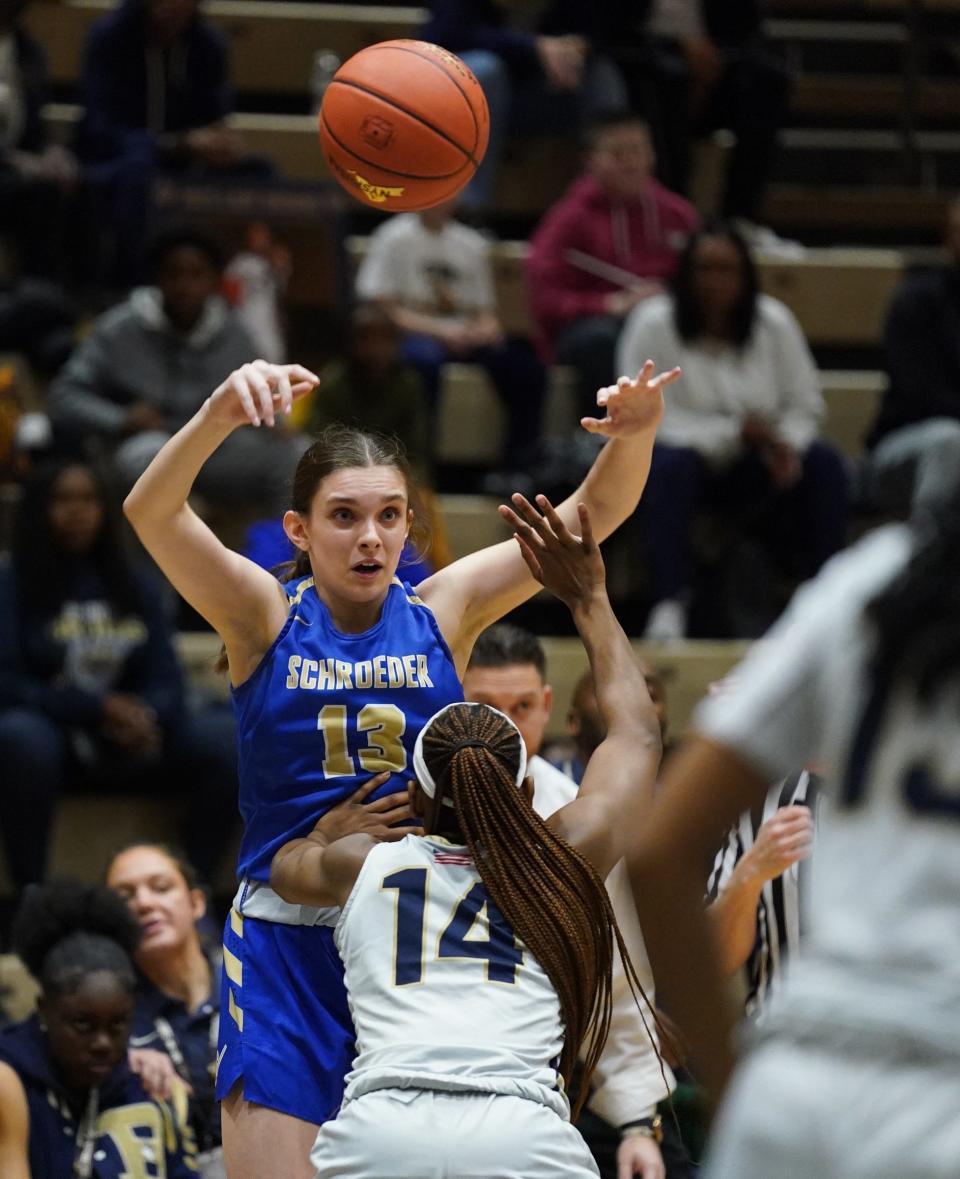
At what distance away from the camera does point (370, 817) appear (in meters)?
3.47

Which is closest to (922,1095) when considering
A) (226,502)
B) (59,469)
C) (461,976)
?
(461,976)

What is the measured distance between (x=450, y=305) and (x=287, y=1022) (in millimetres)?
5631

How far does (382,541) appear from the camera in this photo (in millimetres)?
3779

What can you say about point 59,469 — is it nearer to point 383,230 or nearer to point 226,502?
point 226,502

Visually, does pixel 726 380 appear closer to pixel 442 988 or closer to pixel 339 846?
pixel 339 846

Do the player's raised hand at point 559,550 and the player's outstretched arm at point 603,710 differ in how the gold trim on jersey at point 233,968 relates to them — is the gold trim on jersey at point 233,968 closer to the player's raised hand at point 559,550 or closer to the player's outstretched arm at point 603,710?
the player's outstretched arm at point 603,710

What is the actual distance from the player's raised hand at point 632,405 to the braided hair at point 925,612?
1.83m

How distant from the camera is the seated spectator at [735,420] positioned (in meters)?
7.93

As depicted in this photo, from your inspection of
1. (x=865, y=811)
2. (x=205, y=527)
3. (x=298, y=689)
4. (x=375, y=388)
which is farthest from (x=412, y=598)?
(x=375, y=388)

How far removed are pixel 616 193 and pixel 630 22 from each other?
170cm

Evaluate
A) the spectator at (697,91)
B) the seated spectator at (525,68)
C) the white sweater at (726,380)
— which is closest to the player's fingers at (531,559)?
the white sweater at (726,380)

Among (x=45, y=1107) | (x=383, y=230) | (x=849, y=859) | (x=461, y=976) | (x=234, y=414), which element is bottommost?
(x=45, y=1107)

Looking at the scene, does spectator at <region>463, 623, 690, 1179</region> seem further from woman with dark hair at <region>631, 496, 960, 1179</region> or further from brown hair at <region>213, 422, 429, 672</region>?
woman with dark hair at <region>631, 496, 960, 1179</region>

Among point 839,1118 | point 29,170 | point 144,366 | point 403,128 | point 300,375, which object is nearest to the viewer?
point 839,1118
